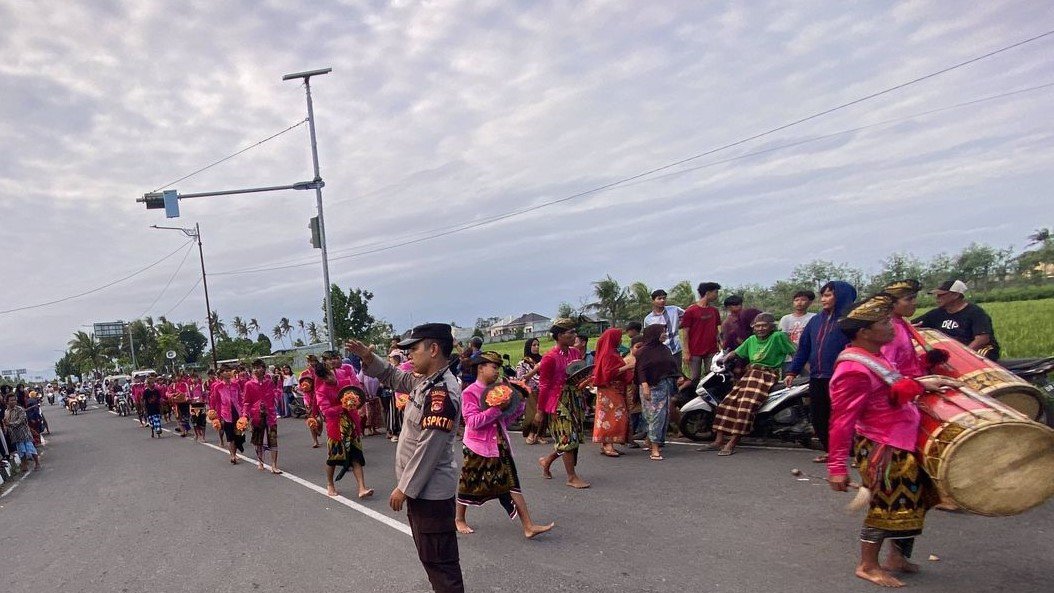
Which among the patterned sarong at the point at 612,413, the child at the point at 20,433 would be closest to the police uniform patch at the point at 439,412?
the patterned sarong at the point at 612,413

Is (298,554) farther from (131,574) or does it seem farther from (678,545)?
(678,545)

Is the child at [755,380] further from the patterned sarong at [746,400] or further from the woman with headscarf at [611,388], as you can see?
→ the woman with headscarf at [611,388]

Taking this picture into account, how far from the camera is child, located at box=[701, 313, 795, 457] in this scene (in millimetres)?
7801

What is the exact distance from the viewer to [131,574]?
5445 mm

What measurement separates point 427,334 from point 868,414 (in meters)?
2.58

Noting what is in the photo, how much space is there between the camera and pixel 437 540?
3.48 metres

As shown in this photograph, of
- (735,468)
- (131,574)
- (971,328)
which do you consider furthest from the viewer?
(735,468)

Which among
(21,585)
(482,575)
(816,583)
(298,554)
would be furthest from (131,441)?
(816,583)

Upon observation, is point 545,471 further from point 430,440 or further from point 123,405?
point 123,405

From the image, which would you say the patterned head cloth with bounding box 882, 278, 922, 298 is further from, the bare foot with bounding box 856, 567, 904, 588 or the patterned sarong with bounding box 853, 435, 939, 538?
the bare foot with bounding box 856, 567, 904, 588

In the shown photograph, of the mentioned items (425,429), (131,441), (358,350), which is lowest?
(131,441)

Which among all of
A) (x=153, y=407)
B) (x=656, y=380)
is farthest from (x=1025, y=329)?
(x=153, y=407)

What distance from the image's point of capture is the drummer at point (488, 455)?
518cm

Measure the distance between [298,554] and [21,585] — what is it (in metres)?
2.43
